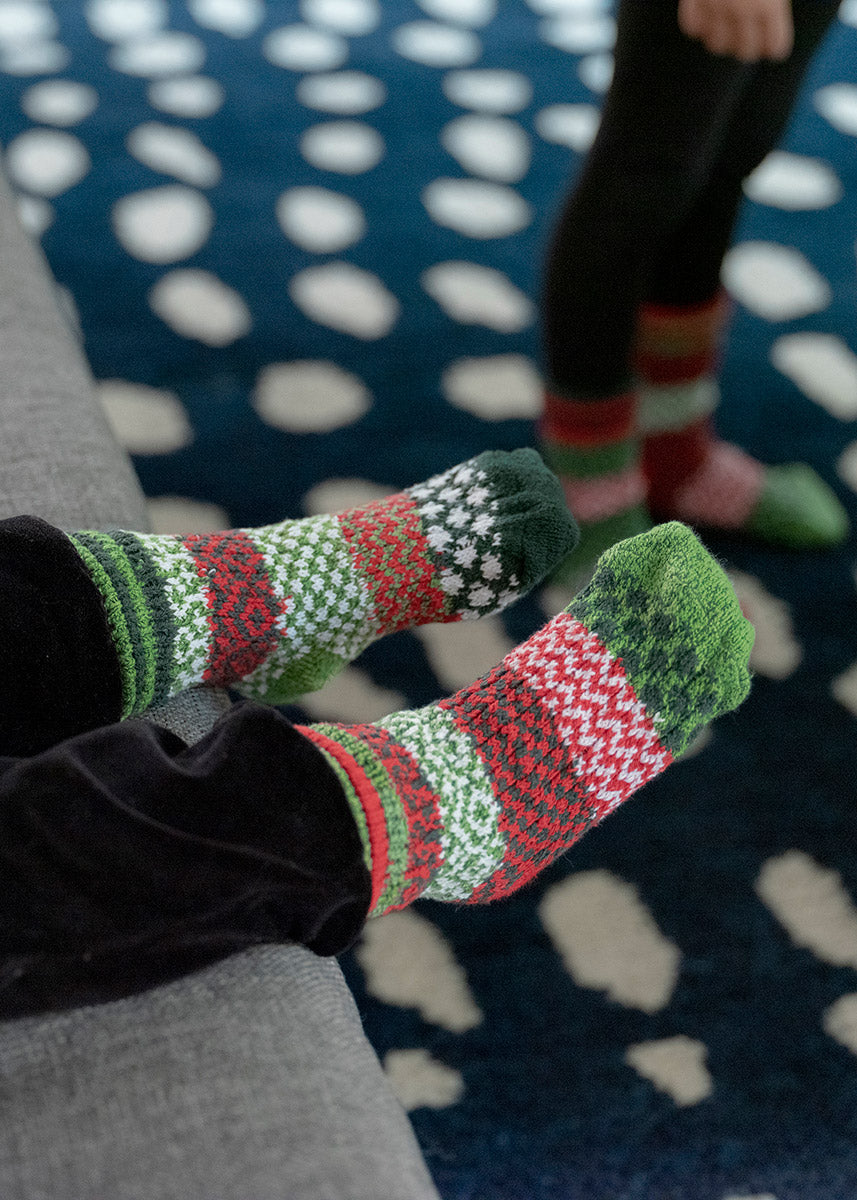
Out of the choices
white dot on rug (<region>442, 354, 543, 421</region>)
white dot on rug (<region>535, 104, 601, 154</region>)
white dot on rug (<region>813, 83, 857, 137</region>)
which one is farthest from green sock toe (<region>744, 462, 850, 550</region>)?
white dot on rug (<region>813, 83, 857, 137</region>)

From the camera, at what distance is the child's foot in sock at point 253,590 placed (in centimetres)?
52

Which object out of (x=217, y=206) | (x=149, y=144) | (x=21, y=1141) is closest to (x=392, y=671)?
(x=21, y=1141)

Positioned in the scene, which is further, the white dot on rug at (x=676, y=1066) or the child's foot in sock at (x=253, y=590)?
the white dot on rug at (x=676, y=1066)

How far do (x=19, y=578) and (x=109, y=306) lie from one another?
77 centimetres

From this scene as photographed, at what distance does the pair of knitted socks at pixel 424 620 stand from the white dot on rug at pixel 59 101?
1.08 m

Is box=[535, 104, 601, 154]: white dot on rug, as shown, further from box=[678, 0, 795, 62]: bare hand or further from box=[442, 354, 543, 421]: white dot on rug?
box=[678, 0, 795, 62]: bare hand

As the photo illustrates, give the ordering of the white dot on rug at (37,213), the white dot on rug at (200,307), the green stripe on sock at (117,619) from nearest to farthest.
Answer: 1. the green stripe on sock at (117,619)
2. the white dot on rug at (200,307)
3. the white dot on rug at (37,213)

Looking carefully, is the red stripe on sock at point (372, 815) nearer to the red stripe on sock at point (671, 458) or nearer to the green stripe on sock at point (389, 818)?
the green stripe on sock at point (389, 818)

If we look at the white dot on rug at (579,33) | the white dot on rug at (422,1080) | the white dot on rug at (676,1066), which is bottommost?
the white dot on rug at (422,1080)

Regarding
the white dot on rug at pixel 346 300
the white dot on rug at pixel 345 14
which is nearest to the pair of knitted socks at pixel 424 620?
the white dot on rug at pixel 346 300

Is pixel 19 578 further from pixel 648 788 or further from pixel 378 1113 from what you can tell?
pixel 648 788

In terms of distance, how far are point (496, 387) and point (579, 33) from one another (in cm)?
92

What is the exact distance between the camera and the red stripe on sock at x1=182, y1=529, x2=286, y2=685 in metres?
0.59

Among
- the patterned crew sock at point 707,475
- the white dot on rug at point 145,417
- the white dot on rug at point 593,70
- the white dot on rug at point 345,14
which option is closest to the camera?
the patterned crew sock at point 707,475
